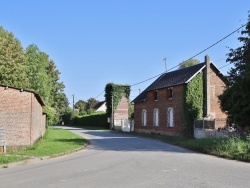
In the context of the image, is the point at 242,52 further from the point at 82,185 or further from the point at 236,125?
the point at 82,185

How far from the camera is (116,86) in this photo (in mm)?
66125

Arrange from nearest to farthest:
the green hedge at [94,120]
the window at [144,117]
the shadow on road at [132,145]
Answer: the shadow on road at [132,145] → the window at [144,117] → the green hedge at [94,120]

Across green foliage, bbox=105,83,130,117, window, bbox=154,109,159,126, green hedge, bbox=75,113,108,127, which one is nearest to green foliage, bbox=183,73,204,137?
window, bbox=154,109,159,126

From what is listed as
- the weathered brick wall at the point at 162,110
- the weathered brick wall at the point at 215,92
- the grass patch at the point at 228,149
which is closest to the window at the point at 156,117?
the weathered brick wall at the point at 162,110

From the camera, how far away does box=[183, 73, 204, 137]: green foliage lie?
123 feet

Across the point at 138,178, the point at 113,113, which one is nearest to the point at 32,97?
the point at 138,178

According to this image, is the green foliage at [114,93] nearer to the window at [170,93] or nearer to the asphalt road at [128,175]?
the window at [170,93]

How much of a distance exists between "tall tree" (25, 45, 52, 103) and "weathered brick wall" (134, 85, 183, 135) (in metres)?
13.6

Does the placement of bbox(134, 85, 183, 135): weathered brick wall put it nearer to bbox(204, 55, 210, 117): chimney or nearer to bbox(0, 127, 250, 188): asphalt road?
bbox(204, 55, 210, 117): chimney

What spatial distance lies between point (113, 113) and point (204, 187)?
178ft

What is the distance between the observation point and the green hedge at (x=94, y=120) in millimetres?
69125

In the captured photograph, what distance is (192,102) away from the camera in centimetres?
3781

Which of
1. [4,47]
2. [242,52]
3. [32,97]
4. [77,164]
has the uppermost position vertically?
[4,47]

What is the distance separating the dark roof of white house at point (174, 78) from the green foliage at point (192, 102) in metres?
0.72
